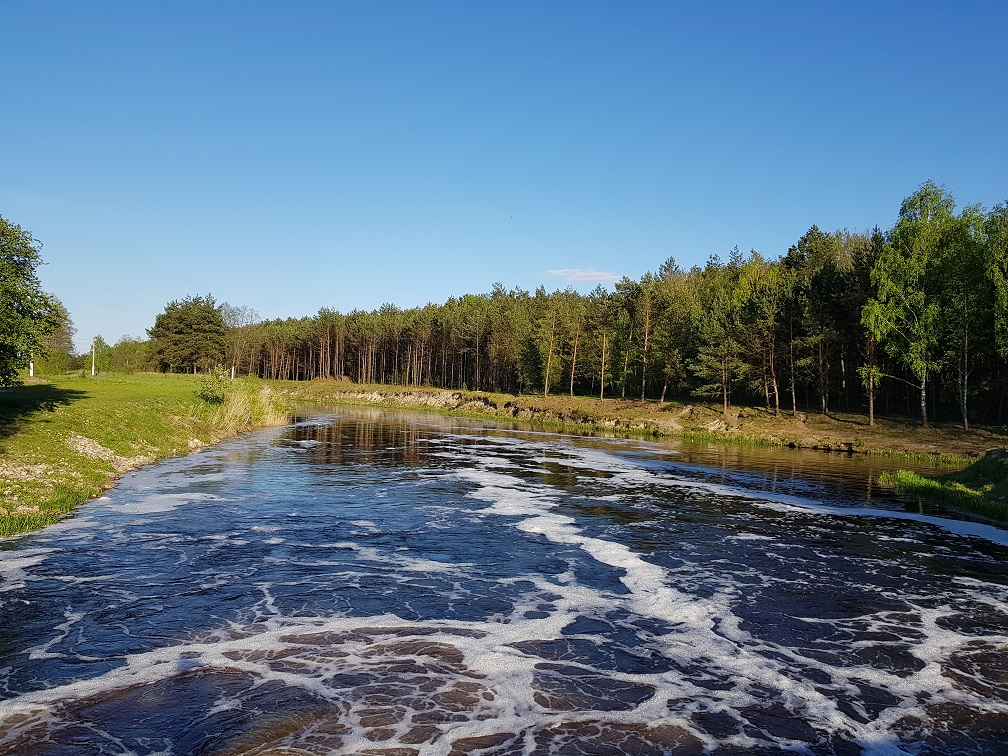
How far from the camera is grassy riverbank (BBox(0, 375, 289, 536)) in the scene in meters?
18.1

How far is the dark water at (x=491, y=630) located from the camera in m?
8.15

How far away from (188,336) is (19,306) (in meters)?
111

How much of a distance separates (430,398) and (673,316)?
39260 millimetres

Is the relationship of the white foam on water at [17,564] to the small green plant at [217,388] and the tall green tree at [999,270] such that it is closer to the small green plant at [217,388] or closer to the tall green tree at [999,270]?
the small green plant at [217,388]

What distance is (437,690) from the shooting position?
910 centimetres

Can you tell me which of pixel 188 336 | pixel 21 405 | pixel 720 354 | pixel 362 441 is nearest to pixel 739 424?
pixel 720 354

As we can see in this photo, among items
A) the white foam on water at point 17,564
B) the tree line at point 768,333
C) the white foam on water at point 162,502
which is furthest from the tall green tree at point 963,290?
the white foam on water at point 17,564

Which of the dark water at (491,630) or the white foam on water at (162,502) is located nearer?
the dark water at (491,630)

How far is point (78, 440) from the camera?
80.3 ft

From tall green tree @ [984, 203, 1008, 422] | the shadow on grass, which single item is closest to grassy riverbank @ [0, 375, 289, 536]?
the shadow on grass

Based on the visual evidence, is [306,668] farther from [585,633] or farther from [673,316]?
[673,316]

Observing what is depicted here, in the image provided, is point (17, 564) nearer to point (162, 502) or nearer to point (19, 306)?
point (162, 502)

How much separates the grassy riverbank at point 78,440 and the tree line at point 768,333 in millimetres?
50335

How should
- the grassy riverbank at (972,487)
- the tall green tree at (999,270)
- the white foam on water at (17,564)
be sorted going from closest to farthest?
the white foam on water at (17,564) → the grassy riverbank at (972,487) → the tall green tree at (999,270)
